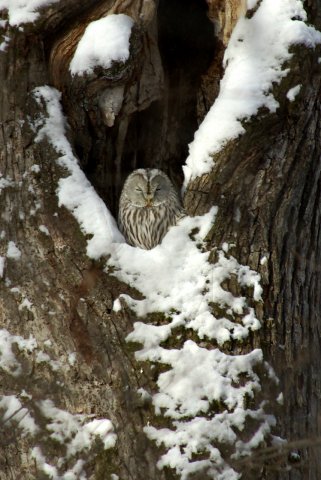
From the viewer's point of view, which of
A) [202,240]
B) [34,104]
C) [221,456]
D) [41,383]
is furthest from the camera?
[34,104]

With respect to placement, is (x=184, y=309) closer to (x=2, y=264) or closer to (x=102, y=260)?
(x=102, y=260)

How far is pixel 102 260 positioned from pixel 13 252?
46 cm

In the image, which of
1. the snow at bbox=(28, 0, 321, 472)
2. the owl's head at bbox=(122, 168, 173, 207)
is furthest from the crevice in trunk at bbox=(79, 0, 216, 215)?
the snow at bbox=(28, 0, 321, 472)

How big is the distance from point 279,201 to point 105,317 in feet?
3.53

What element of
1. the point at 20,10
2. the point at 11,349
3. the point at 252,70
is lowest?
the point at 11,349

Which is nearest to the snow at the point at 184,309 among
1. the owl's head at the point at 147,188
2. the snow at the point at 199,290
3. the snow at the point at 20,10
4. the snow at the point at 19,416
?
the snow at the point at 199,290

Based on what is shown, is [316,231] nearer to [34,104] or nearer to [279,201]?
[279,201]

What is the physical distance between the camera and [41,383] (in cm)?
338

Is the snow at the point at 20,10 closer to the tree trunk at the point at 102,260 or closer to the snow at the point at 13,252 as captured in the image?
the tree trunk at the point at 102,260

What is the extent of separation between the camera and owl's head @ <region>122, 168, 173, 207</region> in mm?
4961

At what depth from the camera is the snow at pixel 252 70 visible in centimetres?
354

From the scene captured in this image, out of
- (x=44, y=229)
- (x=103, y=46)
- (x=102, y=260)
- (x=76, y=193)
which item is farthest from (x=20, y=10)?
(x=102, y=260)

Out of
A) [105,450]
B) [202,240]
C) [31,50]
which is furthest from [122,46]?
[105,450]

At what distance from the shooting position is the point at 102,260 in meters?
3.55
